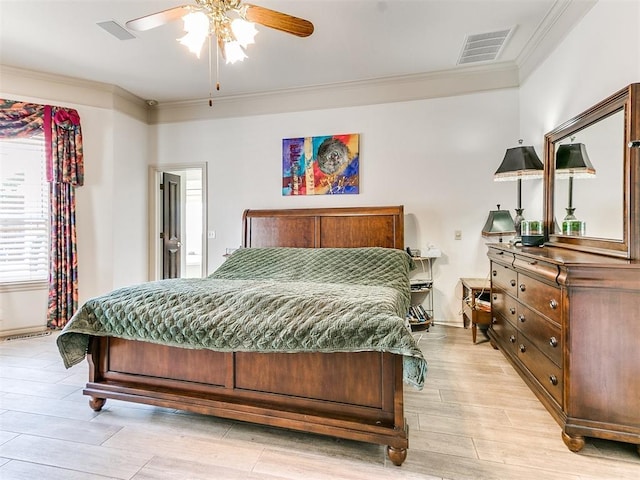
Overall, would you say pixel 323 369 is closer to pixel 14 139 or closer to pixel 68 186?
pixel 68 186

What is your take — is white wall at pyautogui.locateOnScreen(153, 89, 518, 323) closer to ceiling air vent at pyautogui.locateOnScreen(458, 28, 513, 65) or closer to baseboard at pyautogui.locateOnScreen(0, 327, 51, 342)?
ceiling air vent at pyautogui.locateOnScreen(458, 28, 513, 65)

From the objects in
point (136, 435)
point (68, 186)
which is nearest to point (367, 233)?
point (136, 435)

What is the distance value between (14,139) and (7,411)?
315 cm

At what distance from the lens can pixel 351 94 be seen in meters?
4.16

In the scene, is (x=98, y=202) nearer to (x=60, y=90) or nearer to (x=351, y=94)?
(x=60, y=90)

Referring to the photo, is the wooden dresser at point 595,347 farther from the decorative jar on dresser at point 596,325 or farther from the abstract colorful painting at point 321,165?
the abstract colorful painting at point 321,165

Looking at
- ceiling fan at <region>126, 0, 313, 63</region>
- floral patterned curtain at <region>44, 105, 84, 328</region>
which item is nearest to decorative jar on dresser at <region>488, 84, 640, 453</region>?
ceiling fan at <region>126, 0, 313, 63</region>

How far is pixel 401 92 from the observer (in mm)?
4012

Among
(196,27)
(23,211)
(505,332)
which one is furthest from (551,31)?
(23,211)

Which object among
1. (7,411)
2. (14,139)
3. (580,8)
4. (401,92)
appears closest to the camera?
(7,411)

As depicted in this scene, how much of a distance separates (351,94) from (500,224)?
Answer: 2376mm

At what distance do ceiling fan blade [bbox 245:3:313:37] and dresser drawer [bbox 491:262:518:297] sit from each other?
2289 mm

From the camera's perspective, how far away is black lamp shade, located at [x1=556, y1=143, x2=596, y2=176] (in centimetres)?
241

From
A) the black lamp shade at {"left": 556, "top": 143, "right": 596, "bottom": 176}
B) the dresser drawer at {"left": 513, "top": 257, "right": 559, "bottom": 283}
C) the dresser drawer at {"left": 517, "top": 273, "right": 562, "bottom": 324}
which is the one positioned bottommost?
the dresser drawer at {"left": 517, "top": 273, "right": 562, "bottom": 324}
